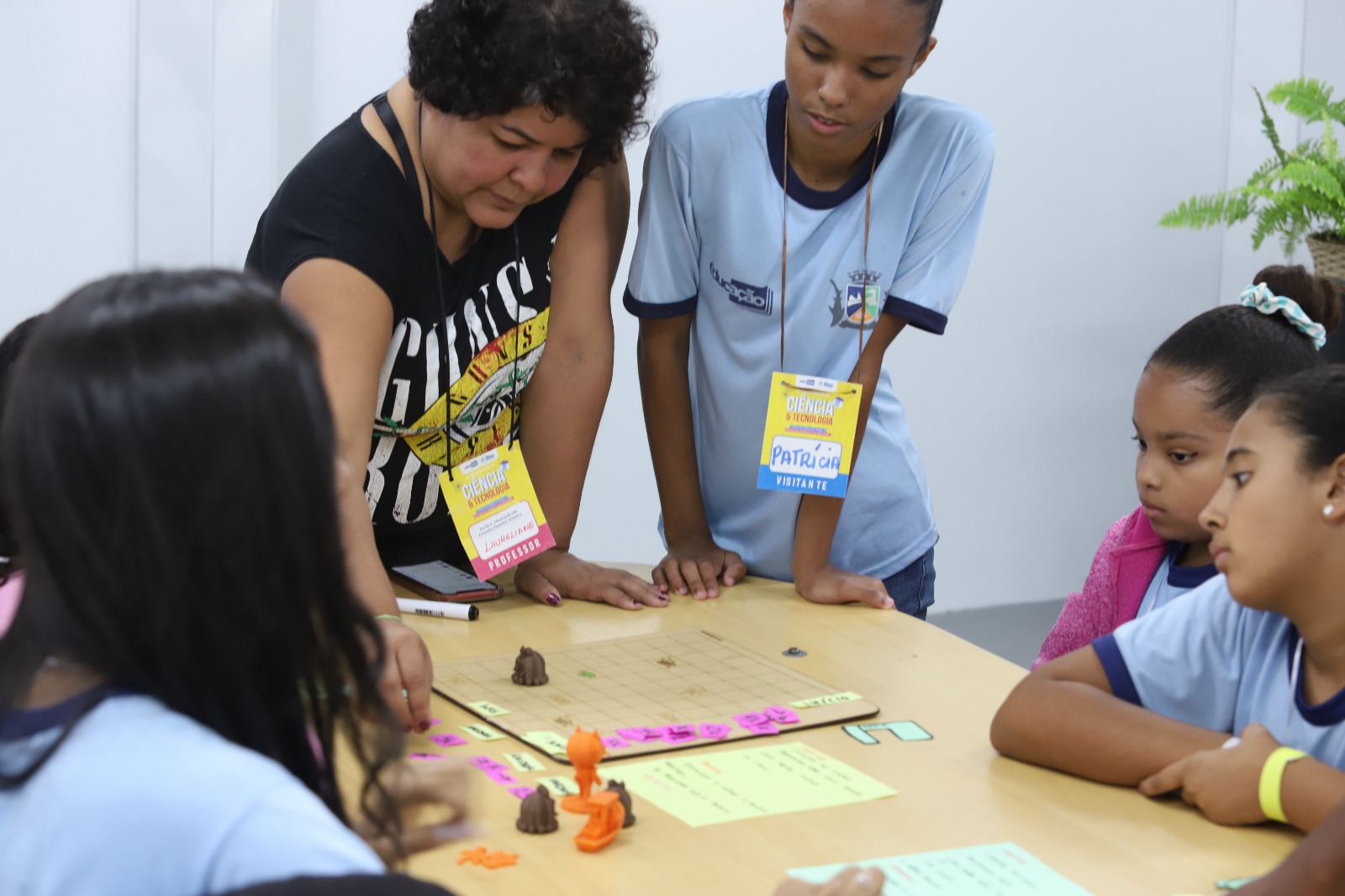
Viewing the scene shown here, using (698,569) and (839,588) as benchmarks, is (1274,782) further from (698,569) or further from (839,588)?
(698,569)

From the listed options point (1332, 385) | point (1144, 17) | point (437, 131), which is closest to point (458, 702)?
point (437, 131)

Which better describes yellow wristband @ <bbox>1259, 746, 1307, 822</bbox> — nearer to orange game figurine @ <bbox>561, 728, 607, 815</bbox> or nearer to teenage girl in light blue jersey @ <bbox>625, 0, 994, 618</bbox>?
orange game figurine @ <bbox>561, 728, 607, 815</bbox>

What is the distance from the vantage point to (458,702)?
1.62 meters

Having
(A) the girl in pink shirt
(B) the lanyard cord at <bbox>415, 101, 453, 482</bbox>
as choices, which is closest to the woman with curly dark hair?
(B) the lanyard cord at <bbox>415, 101, 453, 482</bbox>

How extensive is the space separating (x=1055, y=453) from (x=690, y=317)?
284 centimetres

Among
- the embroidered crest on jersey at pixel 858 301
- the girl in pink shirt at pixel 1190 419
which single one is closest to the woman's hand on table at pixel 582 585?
the embroidered crest on jersey at pixel 858 301

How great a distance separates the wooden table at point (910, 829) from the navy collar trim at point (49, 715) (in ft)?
1.56

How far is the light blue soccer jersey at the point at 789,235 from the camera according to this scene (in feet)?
6.86

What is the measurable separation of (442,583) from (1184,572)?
3.51ft

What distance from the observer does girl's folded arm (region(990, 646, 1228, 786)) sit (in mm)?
1407

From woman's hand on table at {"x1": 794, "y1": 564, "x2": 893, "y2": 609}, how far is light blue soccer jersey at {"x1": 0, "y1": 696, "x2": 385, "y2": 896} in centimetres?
138

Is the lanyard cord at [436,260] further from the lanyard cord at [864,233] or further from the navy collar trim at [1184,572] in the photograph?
the navy collar trim at [1184,572]

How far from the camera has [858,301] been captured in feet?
6.87

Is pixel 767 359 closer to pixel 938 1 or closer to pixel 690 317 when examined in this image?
pixel 690 317
